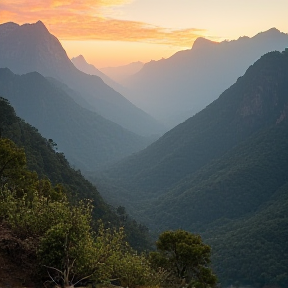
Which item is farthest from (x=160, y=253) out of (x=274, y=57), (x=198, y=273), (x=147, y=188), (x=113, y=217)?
(x=274, y=57)

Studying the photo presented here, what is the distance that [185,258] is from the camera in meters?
25.8

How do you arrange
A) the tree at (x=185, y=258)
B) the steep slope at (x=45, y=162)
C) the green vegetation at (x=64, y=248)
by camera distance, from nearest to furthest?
the green vegetation at (x=64, y=248), the tree at (x=185, y=258), the steep slope at (x=45, y=162)

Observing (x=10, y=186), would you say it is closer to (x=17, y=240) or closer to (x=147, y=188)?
(x=17, y=240)

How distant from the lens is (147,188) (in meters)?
180

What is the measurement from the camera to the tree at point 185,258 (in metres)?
25.6

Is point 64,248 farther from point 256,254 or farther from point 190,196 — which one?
point 190,196

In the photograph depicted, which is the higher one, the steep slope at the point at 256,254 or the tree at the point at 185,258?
the tree at the point at 185,258

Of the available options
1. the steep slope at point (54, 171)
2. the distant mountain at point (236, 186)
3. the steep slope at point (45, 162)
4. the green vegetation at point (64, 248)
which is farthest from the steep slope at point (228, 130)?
the green vegetation at point (64, 248)

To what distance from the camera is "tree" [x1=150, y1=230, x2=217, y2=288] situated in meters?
25.6

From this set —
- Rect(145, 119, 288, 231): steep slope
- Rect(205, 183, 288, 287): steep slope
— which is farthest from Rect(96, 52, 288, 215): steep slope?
Rect(205, 183, 288, 287): steep slope

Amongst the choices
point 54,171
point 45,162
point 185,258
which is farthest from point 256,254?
point 185,258

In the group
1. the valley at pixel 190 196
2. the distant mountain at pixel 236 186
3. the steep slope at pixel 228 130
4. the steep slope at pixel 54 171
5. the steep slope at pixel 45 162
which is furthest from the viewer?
the steep slope at pixel 228 130

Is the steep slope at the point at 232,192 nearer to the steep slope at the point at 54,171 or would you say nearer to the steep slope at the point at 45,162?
the steep slope at the point at 54,171

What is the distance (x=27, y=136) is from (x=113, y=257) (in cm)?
6253
